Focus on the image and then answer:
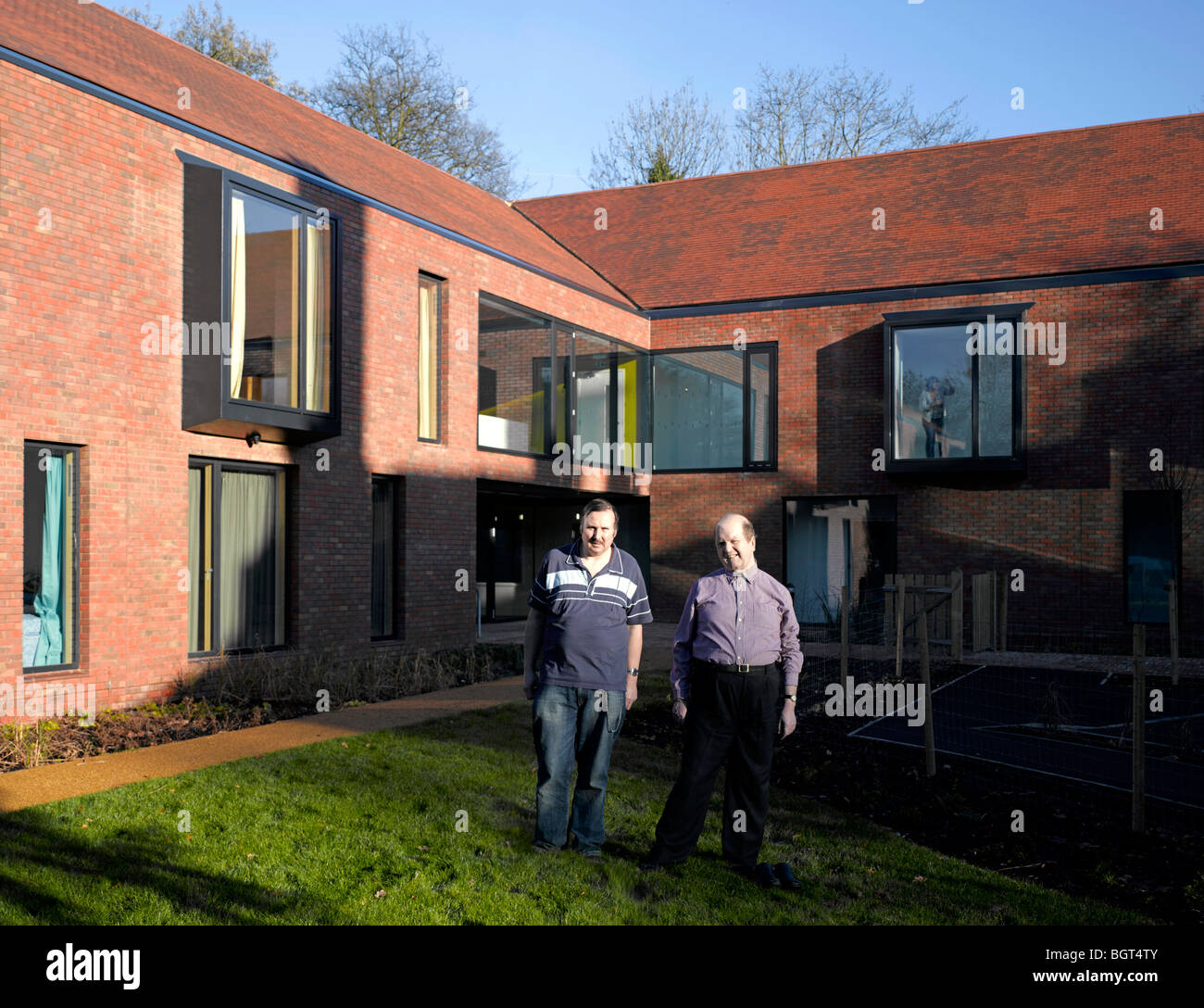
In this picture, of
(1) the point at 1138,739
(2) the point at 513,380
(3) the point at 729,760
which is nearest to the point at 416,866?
(3) the point at 729,760

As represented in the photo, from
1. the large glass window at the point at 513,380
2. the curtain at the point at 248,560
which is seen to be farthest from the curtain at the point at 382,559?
the large glass window at the point at 513,380

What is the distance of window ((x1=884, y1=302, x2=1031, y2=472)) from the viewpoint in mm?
18469

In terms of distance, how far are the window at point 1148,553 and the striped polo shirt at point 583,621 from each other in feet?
48.6

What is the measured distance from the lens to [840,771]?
25.6 ft

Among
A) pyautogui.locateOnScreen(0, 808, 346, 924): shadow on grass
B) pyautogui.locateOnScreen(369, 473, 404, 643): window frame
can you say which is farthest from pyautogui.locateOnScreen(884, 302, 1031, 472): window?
pyautogui.locateOnScreen(0, 808, 346, 924): shadow on grass

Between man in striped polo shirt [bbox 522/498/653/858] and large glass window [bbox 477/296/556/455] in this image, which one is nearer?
man in striped polo shirt [bbox 522/498/653/858]

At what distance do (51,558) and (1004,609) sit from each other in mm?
12808

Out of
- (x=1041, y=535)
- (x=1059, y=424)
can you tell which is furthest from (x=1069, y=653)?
(x=1059, y=424)

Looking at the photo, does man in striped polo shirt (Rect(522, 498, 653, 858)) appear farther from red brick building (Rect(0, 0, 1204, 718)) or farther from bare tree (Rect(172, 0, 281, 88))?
bare tree (Rect(172, 0, 281, 88))

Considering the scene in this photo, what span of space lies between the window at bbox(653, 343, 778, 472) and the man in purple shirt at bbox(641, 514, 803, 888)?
599 inches

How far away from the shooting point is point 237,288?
11180 mm

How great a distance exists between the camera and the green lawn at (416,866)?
187 inches
